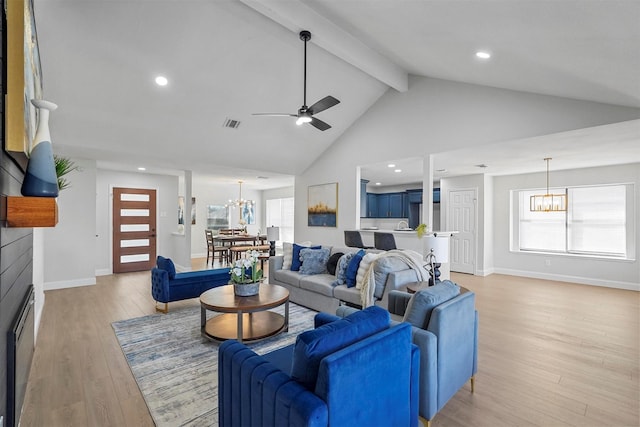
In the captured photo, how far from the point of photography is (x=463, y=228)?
757 centimetres

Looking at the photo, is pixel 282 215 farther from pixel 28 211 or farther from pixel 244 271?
pixel 28 211

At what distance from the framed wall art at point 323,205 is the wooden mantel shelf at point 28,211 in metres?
5.67

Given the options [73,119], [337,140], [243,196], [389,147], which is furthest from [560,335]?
[243,196]

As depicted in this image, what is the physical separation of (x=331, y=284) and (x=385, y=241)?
1.69 m

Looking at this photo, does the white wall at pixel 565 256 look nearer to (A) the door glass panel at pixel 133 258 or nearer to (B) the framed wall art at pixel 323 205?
(B) the framed wall art at pixel 323 205

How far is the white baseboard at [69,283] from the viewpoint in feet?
17.9

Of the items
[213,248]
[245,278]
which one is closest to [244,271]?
[245,278]

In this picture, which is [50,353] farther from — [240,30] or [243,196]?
[243,196]

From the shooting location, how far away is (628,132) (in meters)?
3.80

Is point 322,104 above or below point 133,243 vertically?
above

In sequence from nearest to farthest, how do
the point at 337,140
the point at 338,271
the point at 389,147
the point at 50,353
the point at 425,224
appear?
the point at 50,353, the point at 338,271, the point at 425,224, the point at 389,147, the point at 337,140

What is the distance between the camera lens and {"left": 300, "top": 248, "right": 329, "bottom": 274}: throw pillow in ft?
15.2

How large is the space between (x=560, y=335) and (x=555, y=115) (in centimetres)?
272

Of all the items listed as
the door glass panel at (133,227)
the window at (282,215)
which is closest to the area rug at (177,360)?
the door glass panel at (133,227)
